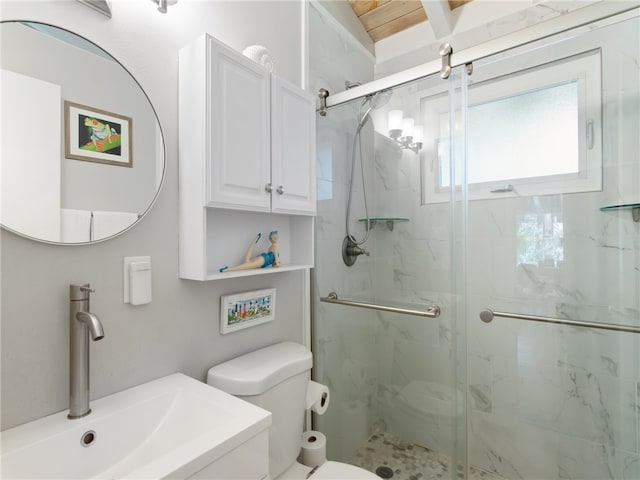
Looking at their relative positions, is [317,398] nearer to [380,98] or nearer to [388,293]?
[388,293]

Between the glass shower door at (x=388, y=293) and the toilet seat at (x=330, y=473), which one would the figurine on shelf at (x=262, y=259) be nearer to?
the glass shower door at (x=388, y=293)

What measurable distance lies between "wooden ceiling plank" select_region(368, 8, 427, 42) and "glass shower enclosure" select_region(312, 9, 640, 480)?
941 mm

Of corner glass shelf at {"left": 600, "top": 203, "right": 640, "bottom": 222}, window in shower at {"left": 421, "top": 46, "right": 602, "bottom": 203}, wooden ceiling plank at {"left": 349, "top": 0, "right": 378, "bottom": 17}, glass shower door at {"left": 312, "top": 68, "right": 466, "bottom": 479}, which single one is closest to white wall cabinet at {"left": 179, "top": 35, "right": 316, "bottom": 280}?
glass shower door at {"left": 312, "top": 68, "right": 466, "bottom": 479}

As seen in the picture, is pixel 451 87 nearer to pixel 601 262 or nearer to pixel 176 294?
pixel 601 262

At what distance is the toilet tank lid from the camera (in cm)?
110

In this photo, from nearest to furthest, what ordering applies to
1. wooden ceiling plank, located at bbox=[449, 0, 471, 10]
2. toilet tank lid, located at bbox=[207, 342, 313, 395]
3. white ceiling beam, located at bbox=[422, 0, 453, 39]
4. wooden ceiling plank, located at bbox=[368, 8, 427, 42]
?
toilet tank lid, located at bbox=[207, 342, 313, 395]
white ceiling beam, located at bbox=[422, 0, 453, 39]
wooden ceiling plank, located at bbox=[449, 0, 471, 10]
wooden ceiling plank, located at bbox=[368, 8, 427, 42]

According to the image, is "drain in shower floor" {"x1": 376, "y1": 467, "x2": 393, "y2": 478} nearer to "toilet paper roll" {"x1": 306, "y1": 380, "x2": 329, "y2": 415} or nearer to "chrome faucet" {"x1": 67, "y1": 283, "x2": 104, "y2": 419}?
"toilet paper roll" {"x1": 306, "y1": 380, "x2": 329, "y2": 415}

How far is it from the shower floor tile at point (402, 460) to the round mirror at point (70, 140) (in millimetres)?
1526

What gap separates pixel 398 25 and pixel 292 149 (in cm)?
148

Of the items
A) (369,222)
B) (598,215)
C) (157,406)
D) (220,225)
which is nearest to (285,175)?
(220,225)

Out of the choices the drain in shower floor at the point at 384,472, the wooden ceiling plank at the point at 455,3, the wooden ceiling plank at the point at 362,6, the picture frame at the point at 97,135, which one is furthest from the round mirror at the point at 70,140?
the wooden ceiling plank at the point at 455,3

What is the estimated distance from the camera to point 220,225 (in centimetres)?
127

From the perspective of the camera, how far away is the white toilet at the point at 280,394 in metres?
1.11

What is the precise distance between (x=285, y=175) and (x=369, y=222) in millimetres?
508
